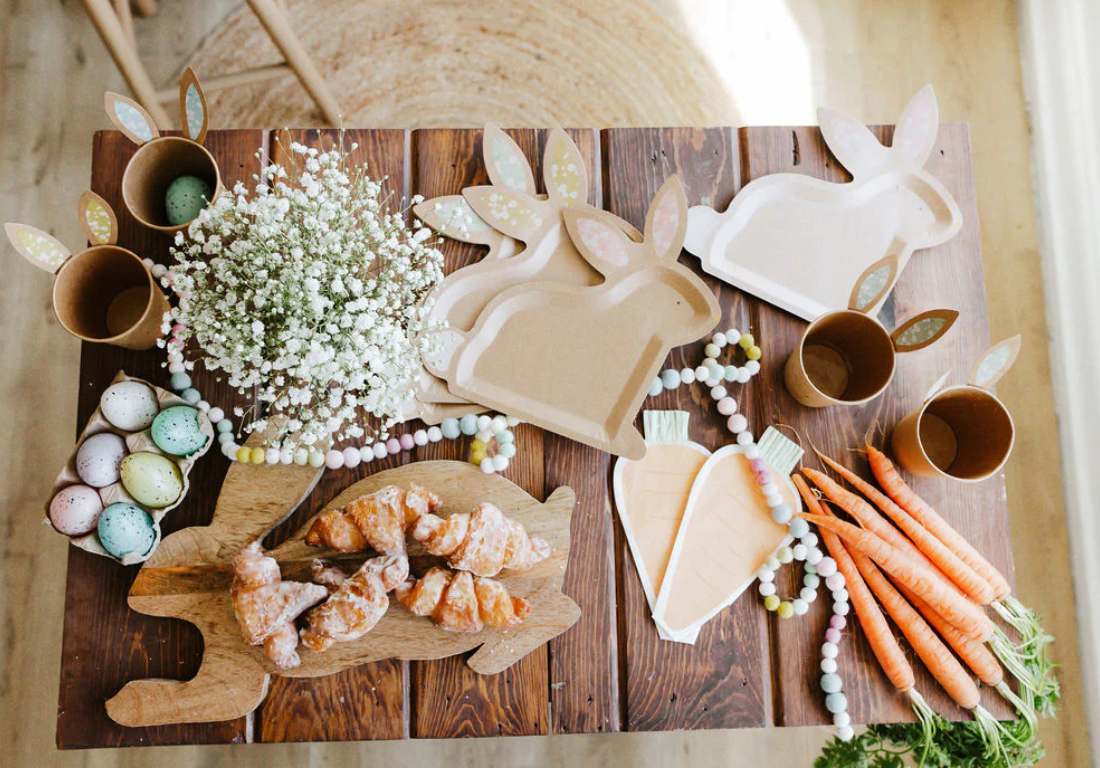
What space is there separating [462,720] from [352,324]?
2.15 feet

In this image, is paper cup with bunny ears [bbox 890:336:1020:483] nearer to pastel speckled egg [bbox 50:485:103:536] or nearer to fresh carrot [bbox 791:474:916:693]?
fresh carrot [bbox 791:474:916:693]

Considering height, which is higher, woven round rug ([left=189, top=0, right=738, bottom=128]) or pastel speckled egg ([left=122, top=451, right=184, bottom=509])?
woven round rug ([left=189, top=0, right=738, bottom=128])

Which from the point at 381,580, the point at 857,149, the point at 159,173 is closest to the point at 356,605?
the point at 381,580

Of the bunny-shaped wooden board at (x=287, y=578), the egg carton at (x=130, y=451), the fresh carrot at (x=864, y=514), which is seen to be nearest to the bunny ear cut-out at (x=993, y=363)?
the fresh carrot at (x=864, y=514)

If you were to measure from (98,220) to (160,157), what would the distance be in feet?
0.47

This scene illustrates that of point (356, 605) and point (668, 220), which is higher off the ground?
point (668, 220)

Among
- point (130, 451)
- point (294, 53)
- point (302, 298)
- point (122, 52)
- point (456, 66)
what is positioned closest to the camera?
point (302, 298)

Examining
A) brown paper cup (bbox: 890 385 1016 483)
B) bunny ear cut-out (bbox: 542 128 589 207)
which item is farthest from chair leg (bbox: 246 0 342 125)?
brown paper cup (bbox: 890 385 1016 483)

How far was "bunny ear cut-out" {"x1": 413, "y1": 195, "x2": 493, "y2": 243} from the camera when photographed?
4.16ft

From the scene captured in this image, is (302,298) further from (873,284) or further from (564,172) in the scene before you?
(873,284)

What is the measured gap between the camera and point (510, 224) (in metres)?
1.27

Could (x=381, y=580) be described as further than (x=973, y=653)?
No

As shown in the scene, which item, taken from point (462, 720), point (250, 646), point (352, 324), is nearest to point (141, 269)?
point (352, 324)

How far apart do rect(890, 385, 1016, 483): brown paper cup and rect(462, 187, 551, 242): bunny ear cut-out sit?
717 millimetres
